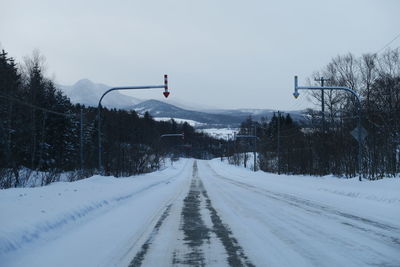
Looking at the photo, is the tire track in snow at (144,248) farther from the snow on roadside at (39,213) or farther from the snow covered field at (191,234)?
the snow on roadside at (39,213)

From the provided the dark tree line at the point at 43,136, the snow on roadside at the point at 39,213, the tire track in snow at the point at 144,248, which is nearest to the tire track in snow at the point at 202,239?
the tire track in snow at the point at 144,248

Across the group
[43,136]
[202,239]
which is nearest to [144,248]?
[202,239]

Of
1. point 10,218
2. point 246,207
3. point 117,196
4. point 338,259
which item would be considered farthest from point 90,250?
point 117,196

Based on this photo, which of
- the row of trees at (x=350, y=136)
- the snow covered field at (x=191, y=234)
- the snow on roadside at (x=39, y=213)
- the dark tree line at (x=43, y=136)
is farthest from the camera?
the dark tree line at (x=43, y=136)

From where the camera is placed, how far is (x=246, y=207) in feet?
51.3

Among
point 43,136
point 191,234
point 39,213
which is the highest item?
point 43,136

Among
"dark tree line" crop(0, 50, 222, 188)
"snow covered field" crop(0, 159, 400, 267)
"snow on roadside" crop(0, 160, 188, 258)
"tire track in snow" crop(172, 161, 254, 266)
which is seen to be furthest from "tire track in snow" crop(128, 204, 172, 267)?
"dark tree line" crop(0, 50, 222, 188)

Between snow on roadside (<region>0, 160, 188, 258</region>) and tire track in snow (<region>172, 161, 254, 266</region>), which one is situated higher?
snow on roadside (<region>0, 160, 188, 258</region>)

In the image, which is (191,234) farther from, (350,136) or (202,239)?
(350,136)

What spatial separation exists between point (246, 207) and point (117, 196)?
6.15 meters

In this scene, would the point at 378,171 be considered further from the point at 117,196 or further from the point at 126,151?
the point at 126,151

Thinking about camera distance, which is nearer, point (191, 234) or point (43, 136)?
point (191, 234)

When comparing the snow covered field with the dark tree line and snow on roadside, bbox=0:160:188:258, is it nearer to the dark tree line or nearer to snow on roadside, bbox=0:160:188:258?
snow on roadside, bbox=0:160:188:258

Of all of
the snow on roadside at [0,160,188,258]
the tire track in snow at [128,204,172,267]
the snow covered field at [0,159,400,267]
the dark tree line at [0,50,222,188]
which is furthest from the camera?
the dark tree line at [0,50,222,188]
